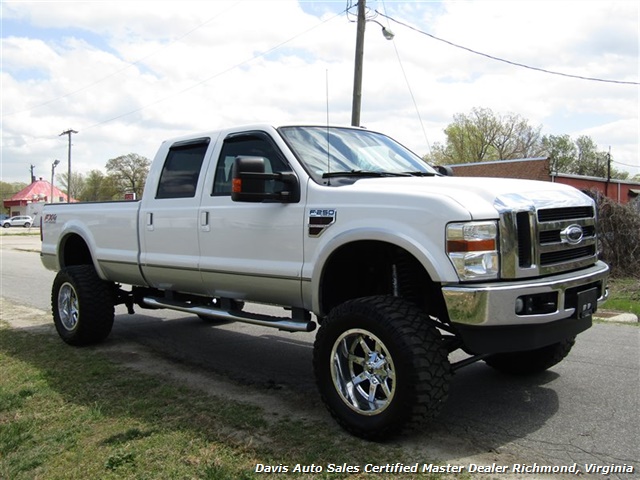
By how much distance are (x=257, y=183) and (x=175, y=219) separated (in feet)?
4.85

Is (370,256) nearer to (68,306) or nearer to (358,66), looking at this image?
(68,306)

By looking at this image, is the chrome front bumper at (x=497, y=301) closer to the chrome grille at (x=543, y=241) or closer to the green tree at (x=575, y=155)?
the chrome grille at (x=543, y=241)

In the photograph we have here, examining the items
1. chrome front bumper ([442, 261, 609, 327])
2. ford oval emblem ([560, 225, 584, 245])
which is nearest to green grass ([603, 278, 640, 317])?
ford oval emblem ([560, 225, 584, 245])

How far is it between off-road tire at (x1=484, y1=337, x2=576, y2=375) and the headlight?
1664 millimetres

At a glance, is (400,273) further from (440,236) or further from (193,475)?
(193,475)

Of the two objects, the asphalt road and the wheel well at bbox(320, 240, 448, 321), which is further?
the wheel well at bbox(320, 240, 448, 321)

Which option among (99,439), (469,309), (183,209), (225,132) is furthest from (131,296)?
(469,309)

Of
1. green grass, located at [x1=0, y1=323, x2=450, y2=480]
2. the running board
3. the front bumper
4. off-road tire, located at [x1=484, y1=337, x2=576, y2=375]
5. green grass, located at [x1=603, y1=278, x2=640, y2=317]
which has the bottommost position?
green grass, located at [x1=0, y1=323, x2=450, y2=480]

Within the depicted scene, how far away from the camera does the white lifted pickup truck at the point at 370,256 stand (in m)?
3.50

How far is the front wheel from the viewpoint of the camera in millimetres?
3484

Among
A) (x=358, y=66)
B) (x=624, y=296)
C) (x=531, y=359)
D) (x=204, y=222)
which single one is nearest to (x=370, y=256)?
(x=204, y=222)

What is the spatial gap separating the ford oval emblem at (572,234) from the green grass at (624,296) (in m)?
5.55

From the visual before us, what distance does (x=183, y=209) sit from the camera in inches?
210

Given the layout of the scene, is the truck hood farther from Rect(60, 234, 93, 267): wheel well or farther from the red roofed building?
the red roofed building
